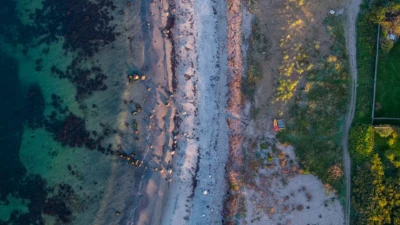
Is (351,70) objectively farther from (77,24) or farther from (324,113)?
(77,24)

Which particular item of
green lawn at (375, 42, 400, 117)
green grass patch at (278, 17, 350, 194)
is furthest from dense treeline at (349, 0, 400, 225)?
green grass patch at (278, 17, 350, 194)

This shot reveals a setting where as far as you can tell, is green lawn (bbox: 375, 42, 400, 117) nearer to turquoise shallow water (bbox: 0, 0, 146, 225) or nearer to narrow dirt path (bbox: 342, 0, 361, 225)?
narrow dirt path (bbox: 342, 0, 361, 225)

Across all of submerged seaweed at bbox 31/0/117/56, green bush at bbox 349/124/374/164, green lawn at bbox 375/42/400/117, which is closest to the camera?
green bush at bbox 349/124/374/164

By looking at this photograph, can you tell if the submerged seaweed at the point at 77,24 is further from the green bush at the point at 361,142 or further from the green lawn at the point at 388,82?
the green lawn at the point at 388,82

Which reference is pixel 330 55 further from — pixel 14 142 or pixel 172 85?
pixel 14 142

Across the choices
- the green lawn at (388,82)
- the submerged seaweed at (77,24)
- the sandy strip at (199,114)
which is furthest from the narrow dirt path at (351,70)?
the submerged seaweed at (77,24)

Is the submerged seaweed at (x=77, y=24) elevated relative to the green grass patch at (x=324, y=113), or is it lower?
elevated
